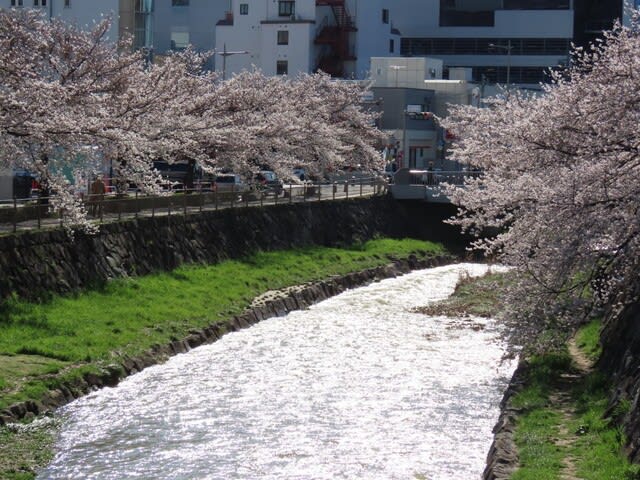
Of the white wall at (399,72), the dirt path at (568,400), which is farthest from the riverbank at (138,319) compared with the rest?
the white wall at (399,72)

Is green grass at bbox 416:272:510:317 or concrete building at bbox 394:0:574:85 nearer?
green grass at bbox 416:272:510:317

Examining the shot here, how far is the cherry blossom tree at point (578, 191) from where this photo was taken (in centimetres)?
2036

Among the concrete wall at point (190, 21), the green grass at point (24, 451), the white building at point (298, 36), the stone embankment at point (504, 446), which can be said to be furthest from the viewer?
the concrete wall at point (190, 21)

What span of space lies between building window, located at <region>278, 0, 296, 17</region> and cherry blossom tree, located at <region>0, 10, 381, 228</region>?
2056 centimetres

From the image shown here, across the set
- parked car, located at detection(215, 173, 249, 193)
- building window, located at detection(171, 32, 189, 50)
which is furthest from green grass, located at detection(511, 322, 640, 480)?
building window, located at detection(171, 32, 189, 50)

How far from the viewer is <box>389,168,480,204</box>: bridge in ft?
187

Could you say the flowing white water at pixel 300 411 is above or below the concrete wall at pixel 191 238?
below

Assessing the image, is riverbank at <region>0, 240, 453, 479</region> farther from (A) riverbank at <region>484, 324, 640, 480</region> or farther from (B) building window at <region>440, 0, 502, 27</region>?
(B) building window at <region>440, 0, 502, 27</region>

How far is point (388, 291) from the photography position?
4147 centimetres

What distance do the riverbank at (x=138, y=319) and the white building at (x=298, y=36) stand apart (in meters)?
38.7

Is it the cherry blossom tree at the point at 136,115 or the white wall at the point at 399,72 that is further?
the white wall at the point at 399,72

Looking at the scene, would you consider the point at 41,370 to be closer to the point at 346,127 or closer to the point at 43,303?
the point at 43,303

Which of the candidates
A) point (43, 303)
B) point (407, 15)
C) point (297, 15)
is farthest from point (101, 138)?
point (407, 15)

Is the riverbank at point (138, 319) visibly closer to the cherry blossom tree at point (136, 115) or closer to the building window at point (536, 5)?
the cherry blossom tree at point (136, 115)
